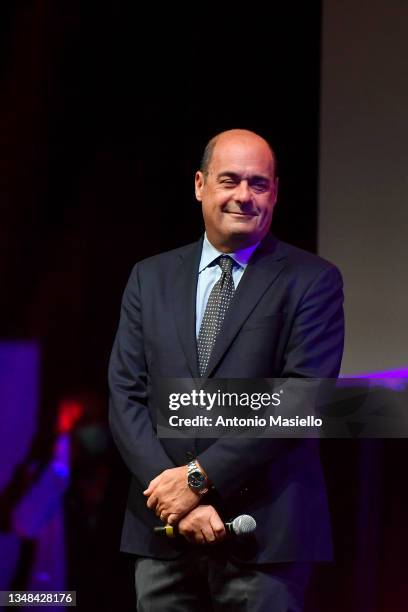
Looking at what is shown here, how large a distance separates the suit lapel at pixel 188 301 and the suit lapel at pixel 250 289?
57 millimetres

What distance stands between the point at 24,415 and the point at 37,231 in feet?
2.06

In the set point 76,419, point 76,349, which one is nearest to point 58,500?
point 76,419

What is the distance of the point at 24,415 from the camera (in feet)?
10.5

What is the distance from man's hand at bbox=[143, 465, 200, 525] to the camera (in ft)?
7.40

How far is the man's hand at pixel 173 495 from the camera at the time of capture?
2256 millimetres

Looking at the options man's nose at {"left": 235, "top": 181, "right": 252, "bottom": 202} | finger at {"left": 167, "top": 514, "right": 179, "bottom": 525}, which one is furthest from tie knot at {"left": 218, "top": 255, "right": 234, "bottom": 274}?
finger at {"left": 167, "top": 514, "right": 179, "bottom": 525}

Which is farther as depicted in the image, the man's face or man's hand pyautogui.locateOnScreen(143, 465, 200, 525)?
the man's face

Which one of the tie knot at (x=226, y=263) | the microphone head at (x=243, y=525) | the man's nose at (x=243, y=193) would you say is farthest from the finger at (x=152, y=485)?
the man's nose at (x=243, y=193)

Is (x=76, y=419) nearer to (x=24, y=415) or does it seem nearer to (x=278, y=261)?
(x=24, y=415)

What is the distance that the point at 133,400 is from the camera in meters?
2.43

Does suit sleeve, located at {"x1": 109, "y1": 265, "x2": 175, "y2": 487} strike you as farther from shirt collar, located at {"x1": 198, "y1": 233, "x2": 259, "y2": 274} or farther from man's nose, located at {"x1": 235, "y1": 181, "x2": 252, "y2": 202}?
man's nose, located at {"x1": 235, "y1": 181, "x2": 252, "y2": 202}

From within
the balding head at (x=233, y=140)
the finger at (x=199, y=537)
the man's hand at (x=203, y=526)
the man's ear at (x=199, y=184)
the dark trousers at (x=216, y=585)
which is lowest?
the dark trousers at (x=216, y=585)

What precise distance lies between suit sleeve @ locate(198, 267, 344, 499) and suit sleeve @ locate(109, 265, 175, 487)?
0.14m

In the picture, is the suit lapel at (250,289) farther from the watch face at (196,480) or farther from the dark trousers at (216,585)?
the dark trousers at (216,585)
